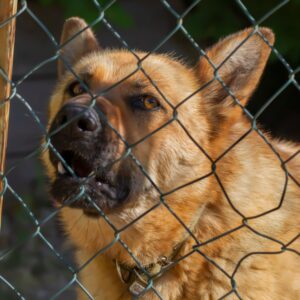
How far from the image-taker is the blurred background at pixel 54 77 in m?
5.70

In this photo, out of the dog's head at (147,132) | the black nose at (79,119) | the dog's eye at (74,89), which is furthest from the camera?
the dog's eye at (74,89)

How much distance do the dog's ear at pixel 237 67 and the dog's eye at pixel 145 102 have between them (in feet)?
1.14

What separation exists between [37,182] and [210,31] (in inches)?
86.0

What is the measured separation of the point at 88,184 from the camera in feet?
10.5

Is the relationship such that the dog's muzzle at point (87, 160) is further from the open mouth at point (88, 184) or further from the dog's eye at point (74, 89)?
the dog's eye at point (74, 89)

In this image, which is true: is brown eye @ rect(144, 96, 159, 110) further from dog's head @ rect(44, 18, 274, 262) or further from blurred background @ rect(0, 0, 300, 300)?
blurred background @ rect(0, 0, 300, 300)

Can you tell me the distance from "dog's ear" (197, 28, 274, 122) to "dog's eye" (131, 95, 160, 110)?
0.35 meters

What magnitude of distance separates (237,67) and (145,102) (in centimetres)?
51

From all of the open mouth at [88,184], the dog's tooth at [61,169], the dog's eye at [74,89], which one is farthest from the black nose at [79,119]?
the dog's eye at [74,89]

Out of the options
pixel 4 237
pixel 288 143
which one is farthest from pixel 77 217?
pixel 4 237

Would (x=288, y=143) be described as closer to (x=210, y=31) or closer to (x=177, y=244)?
(x=177, y=244)

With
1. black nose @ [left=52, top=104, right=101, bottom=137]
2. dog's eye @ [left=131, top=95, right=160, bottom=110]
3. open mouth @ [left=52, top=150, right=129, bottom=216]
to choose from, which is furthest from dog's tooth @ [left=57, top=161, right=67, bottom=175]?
dog's eye @ [left=131, top=95, right=160, bottom=110]

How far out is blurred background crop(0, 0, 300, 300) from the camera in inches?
225

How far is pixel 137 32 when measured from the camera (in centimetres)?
690
